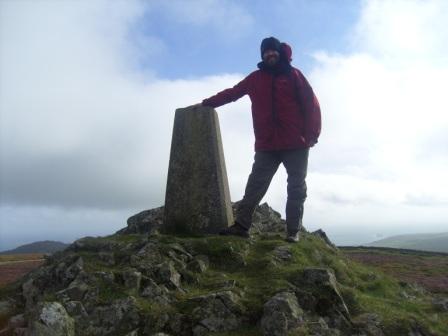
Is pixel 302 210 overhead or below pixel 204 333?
overhead

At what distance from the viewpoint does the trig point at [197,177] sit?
1348cm

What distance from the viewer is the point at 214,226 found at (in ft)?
43.8

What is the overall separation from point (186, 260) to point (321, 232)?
26.8ft

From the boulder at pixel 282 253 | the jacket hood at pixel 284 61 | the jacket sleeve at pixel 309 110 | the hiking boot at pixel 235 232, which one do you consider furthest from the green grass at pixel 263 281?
the jacket hood at pixel 284 61

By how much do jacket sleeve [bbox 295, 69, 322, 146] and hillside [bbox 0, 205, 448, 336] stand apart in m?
3.19

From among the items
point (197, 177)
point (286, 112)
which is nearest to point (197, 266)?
point (197, 177)

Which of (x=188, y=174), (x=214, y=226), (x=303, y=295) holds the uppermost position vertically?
(x=188, y=174)

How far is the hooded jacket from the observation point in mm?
12594

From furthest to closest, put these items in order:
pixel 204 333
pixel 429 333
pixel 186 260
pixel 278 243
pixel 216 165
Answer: pixel 216 165
pixel 278 243
pixel 186 260
pixel 429 333
pixel 204 333

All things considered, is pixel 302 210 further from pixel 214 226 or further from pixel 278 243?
pixel 214 226

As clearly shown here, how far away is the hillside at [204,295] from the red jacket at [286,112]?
2.96 m

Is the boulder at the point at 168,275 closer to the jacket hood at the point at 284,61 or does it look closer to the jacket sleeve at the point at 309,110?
the jacket sleeve at the point at 309,110

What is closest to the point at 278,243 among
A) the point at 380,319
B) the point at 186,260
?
the point at 186,260

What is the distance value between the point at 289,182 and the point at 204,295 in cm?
501
